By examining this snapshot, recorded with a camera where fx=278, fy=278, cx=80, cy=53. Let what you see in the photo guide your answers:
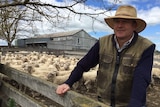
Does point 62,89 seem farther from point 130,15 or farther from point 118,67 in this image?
point 130,15

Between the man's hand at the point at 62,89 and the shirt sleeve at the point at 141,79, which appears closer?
the shirt sleeve at the point at 141,79

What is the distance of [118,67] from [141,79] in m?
0.33

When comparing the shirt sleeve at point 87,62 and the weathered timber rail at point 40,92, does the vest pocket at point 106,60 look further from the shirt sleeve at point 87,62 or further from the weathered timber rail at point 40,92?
the weathered timber rail at point 40,92

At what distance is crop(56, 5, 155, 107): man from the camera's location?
2.42m

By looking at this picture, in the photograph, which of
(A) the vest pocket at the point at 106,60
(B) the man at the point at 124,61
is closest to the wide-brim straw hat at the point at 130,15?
(B) the man at the point at 124,61

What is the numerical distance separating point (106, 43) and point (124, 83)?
0.46 m

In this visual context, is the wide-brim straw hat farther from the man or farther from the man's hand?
the man's hand

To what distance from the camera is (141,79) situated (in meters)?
2.36

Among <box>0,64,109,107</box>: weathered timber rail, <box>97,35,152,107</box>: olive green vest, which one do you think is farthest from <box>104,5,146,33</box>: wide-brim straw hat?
<box>0,64,109,107</box>: weathered timber rail

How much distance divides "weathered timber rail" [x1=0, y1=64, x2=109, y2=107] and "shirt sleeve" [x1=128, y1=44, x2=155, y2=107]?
296 millimetres

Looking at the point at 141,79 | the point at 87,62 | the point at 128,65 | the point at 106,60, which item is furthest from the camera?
the point at 87,62

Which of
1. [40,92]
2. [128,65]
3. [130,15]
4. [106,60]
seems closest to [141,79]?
[128,65]

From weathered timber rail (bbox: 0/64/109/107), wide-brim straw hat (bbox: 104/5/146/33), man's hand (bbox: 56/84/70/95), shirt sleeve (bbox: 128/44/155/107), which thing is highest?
wide-brim straw hat (bbox: 104/5/146/33)

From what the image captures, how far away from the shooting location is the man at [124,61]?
2.42 meters
